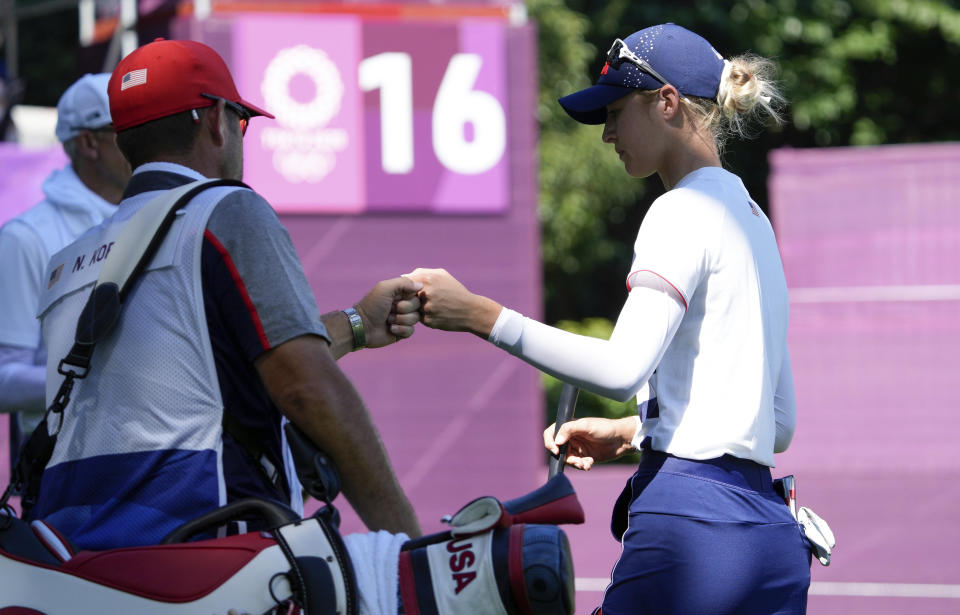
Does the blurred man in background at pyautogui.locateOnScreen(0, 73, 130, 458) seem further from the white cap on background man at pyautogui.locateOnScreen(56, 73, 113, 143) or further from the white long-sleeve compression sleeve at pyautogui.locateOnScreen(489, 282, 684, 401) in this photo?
the white long-sleeve compression sleeve at pyautogui.locateOnScreen(489, 282, 684, 401)

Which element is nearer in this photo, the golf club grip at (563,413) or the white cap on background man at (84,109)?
the golf club grip at (563,413)

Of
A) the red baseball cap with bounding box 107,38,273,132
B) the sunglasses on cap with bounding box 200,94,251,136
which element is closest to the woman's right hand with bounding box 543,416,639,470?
the sunglasses on cap with bounding box 200,94,251,136

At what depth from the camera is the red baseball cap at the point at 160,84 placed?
2475 mm

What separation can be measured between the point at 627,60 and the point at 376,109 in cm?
605

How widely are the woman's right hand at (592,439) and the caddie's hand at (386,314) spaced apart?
1.33ft

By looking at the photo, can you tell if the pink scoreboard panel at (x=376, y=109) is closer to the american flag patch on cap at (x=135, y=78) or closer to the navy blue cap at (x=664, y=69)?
the navy blue cap at (x=664, y=69)

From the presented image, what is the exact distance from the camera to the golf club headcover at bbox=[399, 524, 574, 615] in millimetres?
2123

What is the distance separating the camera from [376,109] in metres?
8.75

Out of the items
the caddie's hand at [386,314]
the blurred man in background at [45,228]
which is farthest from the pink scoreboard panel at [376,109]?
the caddie's hand at [386,314]

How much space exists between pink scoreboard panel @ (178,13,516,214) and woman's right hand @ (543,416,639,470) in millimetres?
5799

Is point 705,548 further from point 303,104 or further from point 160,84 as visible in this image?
point 303,104

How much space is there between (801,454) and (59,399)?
12.7m

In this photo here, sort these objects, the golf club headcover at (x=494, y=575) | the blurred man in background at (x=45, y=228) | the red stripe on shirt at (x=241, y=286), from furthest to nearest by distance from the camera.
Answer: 1. the blurred man in background at (x=45, y=228)
2. the red stripe on shirt at (x=241, y=286)
3. the golf club headcover at (x=494, y=575)

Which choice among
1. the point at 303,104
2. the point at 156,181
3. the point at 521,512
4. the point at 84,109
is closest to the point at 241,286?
the point at 156,181
